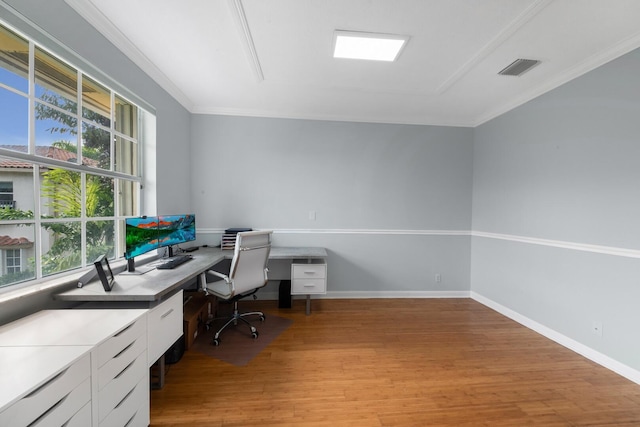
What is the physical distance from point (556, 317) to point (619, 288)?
63 cm

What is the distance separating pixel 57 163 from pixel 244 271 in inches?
58.7

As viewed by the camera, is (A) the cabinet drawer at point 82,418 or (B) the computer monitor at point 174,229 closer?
(A) the cabinet drawer at point 82,418

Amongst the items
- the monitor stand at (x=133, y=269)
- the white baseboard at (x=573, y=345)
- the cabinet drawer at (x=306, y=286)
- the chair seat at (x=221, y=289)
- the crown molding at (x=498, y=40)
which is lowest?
the white baseboard at (x=573, y=345)

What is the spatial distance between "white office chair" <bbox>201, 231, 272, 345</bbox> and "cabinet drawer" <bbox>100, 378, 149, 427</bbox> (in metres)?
0.84

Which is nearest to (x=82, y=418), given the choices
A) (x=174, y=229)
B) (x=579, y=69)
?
(x=174, y=229)

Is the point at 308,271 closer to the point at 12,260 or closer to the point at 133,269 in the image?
the point at 133,269

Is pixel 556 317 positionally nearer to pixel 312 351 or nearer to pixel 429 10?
pixel 312 351

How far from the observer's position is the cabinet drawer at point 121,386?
3.44 feet

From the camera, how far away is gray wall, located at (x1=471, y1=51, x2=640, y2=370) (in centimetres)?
186

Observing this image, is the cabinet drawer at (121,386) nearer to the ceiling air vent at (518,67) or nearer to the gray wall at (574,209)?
the gray wall at (574,209)

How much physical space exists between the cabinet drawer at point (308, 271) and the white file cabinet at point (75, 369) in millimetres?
1635

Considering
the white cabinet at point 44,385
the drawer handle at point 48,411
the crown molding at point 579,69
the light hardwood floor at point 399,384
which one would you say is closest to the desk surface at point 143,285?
the white cabinet at point 44,385

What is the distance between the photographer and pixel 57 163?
4.84 feet

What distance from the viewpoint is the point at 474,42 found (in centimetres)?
187
